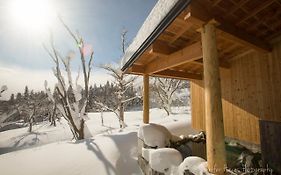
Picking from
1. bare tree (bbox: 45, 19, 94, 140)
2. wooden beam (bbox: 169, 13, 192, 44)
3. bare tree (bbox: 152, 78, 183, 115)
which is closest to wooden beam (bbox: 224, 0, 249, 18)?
wooden beam (bbox: 169, 13, 192, 44)

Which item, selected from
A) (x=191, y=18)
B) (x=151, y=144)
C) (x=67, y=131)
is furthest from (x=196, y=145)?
(x=67, y=131)

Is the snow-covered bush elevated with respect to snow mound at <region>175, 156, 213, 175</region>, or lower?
lower

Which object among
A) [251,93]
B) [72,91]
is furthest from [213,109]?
[72,91]

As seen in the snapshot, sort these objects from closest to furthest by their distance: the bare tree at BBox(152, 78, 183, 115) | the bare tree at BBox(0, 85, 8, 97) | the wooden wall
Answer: the wooden wall < the bare tree at BBox(0, 85, 8, 97) < the bare tree at BBox(152, 78, 183, 115)

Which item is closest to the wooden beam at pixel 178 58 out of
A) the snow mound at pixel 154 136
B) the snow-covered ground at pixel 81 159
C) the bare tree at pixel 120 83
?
the snow mound at pixel 154 136

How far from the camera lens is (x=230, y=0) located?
2793 mm

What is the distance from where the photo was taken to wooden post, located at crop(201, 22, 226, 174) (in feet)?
8.56

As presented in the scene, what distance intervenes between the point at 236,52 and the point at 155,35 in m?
3.28

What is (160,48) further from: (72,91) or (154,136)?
(72,91)

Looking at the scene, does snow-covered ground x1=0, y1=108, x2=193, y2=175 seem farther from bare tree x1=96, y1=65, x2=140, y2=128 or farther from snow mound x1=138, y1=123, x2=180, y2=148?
bare tree x1=96, y1=65, x2=140, y2=128

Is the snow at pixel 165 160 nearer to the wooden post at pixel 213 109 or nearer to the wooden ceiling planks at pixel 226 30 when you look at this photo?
the wooden post at pixel 213 109

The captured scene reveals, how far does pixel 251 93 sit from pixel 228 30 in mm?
2884

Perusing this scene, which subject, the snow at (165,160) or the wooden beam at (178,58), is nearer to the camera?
the snow at (165,160)

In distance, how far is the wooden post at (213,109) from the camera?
2609 millimetres
